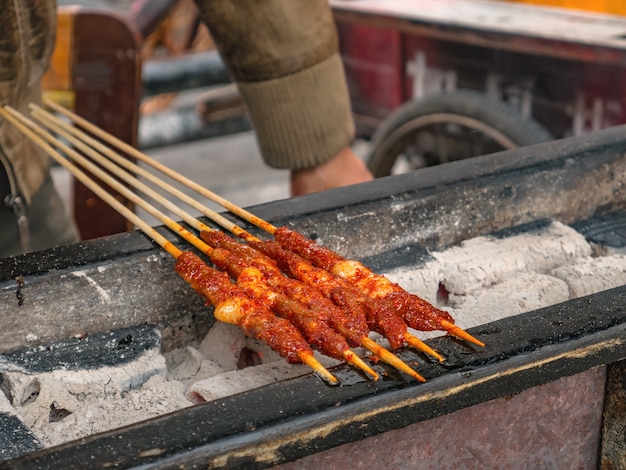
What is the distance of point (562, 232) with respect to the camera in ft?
8.96

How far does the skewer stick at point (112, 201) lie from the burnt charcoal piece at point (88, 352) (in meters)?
0.24

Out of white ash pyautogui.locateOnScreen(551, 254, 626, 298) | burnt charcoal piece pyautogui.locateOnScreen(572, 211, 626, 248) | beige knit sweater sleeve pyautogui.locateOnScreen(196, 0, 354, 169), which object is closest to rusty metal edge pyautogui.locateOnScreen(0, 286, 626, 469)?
white ash pyautogui.locateOnScreen(551, 254, 626, 298)

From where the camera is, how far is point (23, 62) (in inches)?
110

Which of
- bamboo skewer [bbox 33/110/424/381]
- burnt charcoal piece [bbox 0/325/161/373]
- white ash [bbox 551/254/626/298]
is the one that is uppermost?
bamboo skewer [bbox 33/110/424/381]

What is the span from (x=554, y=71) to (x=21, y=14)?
8.50ft

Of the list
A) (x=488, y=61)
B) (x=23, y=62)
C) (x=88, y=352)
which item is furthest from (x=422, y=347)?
(x=488, y=61)

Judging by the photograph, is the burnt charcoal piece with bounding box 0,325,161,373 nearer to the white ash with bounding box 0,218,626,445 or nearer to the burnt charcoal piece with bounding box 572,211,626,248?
the white ash with bounding box 0,218,626,445

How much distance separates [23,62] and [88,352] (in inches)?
44.0

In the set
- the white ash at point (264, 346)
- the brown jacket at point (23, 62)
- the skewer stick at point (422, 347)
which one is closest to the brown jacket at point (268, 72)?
the brown jacket at point (23, 62)

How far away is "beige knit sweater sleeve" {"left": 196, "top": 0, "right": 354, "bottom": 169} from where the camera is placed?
2916 millimetres

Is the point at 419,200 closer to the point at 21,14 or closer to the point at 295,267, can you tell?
the point at 295,267

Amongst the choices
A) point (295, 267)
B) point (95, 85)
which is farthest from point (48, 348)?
point (95, 85)

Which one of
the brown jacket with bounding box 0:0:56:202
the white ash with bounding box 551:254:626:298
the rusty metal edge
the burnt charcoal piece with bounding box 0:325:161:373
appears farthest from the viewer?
the brown jacket with bounding box 0:0:56:202

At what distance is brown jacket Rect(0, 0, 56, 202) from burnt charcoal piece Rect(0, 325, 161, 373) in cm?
95
